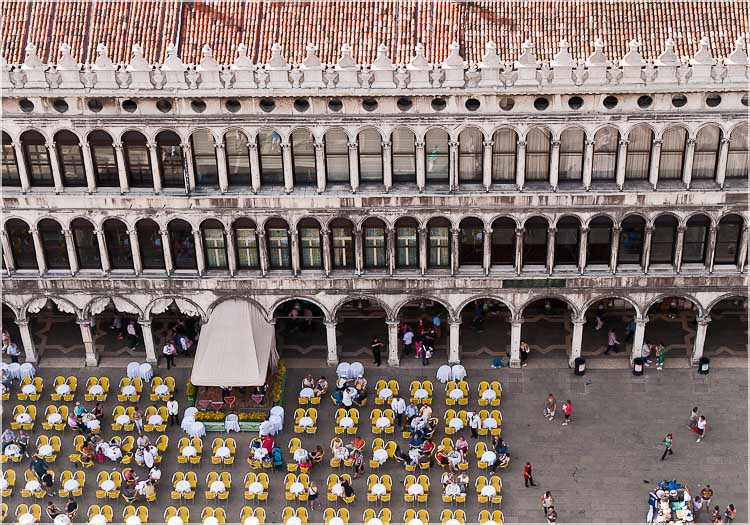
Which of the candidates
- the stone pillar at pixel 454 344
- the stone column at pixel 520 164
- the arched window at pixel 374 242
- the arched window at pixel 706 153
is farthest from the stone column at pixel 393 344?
the arched window at pixel 706 153

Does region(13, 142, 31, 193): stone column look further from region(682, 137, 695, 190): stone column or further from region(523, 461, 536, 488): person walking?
region(682, 137, 695, 190): stone column

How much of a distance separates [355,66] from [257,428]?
62.1 feet

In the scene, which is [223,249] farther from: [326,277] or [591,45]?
[591,45]

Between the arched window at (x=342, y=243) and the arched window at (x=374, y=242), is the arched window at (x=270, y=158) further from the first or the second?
the arched window at (x=374, y=242)

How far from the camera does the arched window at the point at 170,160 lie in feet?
190

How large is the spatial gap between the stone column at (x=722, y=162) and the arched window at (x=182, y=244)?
26181 millimetres

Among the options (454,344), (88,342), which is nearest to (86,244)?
(88,342)

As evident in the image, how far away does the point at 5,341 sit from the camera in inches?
2581

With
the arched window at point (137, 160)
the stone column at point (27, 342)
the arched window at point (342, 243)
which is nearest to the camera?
the arched window at point (137, 160)

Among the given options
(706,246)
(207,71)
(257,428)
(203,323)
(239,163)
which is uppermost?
(207,71)

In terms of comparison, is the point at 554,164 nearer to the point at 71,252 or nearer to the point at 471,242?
the point at 471,242

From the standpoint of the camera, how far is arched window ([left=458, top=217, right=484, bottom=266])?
59.8 meters

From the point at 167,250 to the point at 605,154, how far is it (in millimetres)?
22434

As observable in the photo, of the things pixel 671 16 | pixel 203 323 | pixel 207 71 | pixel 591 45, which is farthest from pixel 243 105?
pixel 671 16
